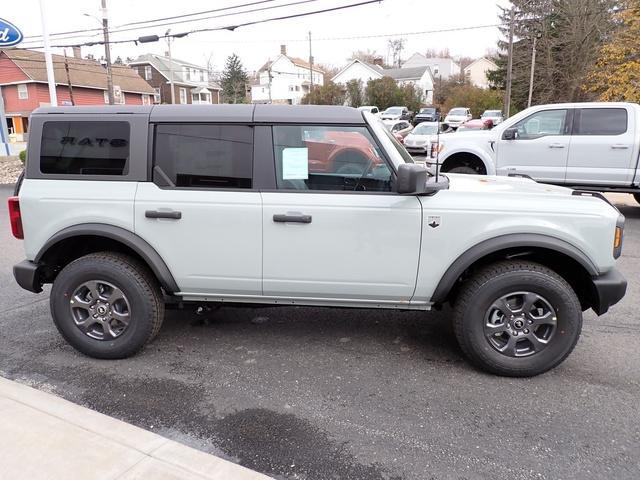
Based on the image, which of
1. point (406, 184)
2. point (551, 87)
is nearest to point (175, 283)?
point (406, 184)

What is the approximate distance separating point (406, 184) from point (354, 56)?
8424cm

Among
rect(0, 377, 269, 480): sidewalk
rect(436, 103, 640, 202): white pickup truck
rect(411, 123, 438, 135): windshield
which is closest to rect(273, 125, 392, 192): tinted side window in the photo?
rect(0, 377, 269, 480): sidewalk

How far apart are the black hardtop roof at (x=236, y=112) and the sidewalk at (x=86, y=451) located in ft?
6.72

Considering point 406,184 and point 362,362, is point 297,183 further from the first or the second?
point 362,362

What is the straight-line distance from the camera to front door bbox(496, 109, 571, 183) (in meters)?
8.96

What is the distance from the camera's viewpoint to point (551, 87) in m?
37.8

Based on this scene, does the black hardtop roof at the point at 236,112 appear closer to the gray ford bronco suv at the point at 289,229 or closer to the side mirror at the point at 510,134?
the gray ford bronco suv at the point at 289,229

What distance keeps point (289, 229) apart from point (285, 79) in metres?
82.0

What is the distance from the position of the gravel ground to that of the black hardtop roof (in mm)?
15928

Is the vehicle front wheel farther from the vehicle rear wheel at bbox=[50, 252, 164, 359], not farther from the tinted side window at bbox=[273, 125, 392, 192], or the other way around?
the vehicle rear wheel at bbox=[50, 252, 164, 359]

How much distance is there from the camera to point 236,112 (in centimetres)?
363

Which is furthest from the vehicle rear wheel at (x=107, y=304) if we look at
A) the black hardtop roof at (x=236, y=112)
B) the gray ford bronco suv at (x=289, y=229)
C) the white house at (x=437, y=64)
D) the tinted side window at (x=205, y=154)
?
the white house at (x=437, y=64)

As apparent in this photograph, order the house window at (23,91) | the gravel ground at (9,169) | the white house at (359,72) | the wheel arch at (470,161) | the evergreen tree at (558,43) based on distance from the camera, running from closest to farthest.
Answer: the wheel arch at (470,161) → the gravel ground at (9,169) → the evergreen tree at (558,43) → the house window at (23,91) → the white house at (359,72)

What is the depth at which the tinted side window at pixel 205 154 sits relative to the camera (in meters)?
3.59
